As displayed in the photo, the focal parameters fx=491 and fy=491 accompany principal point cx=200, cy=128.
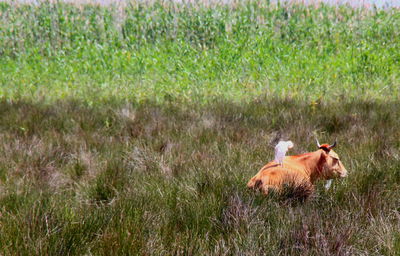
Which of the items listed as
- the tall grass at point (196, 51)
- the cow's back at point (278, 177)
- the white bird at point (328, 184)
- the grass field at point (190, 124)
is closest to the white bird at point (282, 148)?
the cow's back at point (278, 177)

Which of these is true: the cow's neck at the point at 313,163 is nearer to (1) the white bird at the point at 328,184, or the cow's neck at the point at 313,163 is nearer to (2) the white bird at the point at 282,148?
(1) the white bird at the point at 328,184

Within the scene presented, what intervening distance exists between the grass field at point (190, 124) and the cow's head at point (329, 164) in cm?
7

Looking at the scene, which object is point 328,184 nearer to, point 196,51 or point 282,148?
point 282,148

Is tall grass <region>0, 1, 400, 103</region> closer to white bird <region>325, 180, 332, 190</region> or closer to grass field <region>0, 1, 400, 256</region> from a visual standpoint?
grass field <region>0, 1, 400, 256</region>

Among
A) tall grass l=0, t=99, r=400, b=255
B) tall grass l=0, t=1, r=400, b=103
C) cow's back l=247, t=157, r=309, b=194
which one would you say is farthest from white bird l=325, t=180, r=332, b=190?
tall grass l=0, t=1, r=400, b=103

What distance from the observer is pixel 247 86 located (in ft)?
27.9

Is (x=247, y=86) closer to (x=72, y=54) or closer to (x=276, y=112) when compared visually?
(x=276, y=112)

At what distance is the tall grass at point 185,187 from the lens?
2.13 m

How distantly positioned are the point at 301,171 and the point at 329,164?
0.56 ft

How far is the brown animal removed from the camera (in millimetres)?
2705

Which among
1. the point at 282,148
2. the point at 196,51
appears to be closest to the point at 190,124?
the point at 282,148

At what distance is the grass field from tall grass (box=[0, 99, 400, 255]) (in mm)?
13

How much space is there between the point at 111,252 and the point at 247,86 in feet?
22.1

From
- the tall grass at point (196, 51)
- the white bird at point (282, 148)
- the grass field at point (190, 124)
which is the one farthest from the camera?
the tall grass at point (196, 51)
